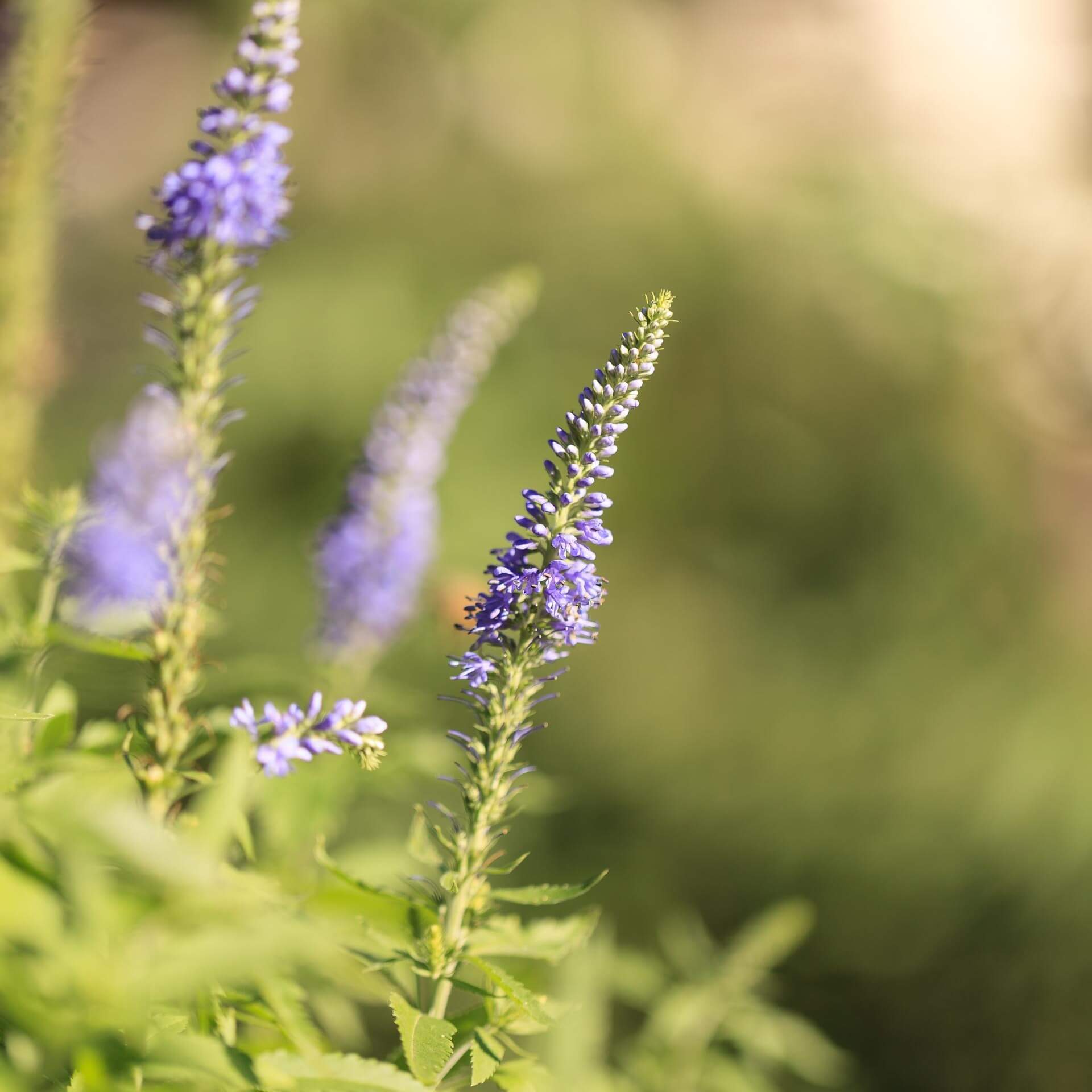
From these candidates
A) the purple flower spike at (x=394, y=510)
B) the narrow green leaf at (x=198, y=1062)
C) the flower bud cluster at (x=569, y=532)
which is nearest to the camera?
the narrow green leaf at (x=198, y=1062)

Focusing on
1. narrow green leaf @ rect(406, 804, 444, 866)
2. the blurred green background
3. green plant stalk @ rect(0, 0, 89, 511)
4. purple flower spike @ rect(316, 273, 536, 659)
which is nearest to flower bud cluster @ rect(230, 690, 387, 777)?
narrow green leaf @ rect(406, 804, 444, 866)

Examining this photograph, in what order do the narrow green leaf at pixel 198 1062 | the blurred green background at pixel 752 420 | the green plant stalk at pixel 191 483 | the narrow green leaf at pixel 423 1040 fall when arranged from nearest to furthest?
1. the narrow green leaf at pixel 198 1062
2. the narrow green leaf at pixel 423 1040
3. the green plant stalk at pixel 191 483
4. the blurred green background at pixel 752 420

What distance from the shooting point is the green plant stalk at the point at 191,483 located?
120cm

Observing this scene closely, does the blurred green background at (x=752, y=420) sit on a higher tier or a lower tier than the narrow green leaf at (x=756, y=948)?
higher

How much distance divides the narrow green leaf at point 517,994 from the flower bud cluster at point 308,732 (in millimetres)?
245

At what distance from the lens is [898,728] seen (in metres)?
4.08

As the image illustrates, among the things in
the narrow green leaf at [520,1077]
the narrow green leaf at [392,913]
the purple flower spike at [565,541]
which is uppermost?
the purple flower spike at [565,541]

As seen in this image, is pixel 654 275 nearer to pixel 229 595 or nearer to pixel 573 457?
pixel 229 595

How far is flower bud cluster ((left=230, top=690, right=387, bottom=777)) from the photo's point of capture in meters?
1.03

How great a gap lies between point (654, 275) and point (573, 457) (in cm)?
427

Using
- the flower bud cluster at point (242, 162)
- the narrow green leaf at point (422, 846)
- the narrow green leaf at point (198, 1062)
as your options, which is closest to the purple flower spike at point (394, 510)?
the flower bud cluster at point (242, 162)

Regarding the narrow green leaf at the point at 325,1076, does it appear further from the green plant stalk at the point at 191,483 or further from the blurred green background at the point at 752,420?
the blurred green background at the point at 752,420

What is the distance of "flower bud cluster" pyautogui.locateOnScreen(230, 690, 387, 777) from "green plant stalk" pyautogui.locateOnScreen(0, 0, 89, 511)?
115 centimetres

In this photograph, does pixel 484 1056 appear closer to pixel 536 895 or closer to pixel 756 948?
pixel 536 895
